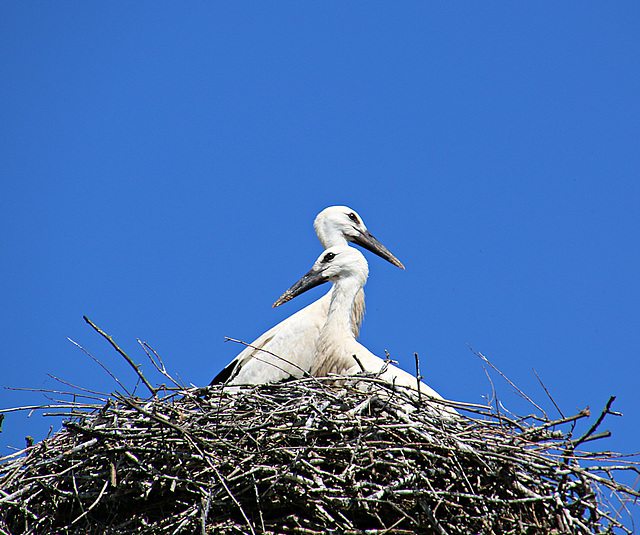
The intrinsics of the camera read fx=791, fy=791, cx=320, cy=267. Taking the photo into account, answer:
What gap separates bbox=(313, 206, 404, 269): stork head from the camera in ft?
17.8

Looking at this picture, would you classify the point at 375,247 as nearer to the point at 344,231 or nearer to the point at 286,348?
the point at 344,231

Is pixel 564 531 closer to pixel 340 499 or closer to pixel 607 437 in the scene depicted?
pixel 607 437

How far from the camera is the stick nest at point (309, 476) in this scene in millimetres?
2635

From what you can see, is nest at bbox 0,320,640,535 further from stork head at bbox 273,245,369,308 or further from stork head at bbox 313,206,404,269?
stork head at bbox 313,206,404,269

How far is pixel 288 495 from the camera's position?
268cm

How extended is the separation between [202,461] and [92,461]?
408 mm

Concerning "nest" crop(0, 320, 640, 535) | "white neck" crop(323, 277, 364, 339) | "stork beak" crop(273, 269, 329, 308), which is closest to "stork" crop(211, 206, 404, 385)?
"stork beak" crop(273, 269, 329, 308)

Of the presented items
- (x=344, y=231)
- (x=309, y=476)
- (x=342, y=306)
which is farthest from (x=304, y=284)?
(x=309, y=476)

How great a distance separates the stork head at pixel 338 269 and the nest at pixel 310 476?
1455 millimetres

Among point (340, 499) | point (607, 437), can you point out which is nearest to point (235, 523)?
point (340, 499)

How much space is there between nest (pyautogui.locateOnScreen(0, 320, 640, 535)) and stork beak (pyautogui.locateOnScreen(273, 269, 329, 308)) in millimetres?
1578

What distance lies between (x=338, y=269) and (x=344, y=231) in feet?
Result: 3.81

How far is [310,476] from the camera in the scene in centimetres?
269

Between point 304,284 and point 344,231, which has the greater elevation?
point 344,231
